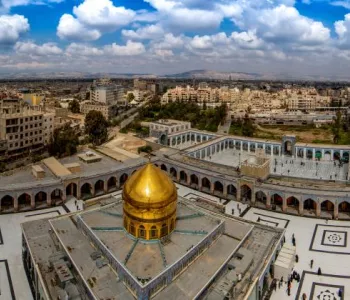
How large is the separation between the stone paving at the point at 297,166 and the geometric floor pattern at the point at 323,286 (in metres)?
21.8

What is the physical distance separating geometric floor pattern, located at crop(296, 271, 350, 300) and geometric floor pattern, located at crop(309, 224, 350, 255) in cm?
385

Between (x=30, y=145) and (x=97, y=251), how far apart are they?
4142 cm

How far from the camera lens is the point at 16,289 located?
20.4m

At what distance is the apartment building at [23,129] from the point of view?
51.2 meters

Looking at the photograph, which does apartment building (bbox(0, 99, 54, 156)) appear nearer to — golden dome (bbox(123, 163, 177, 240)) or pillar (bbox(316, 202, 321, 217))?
golden dome (bbox(123, 163, 177, 240))

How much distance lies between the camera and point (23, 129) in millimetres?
53438

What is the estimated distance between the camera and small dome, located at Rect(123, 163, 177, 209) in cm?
1855

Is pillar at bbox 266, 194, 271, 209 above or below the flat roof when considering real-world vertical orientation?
below

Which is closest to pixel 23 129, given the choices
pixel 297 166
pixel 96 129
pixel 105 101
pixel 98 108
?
pixel 96 129

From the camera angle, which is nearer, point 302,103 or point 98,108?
point 98,108

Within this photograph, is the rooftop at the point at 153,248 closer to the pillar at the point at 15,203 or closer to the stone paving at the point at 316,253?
the stone paving at the point at 316,253

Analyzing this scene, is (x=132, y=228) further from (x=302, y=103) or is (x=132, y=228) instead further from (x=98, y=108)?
(x=302, y=103)

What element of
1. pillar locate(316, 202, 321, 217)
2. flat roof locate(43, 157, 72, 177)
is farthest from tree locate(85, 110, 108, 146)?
pillar locate(316, 202, 321, 217)

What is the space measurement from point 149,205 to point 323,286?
41.8 feet
